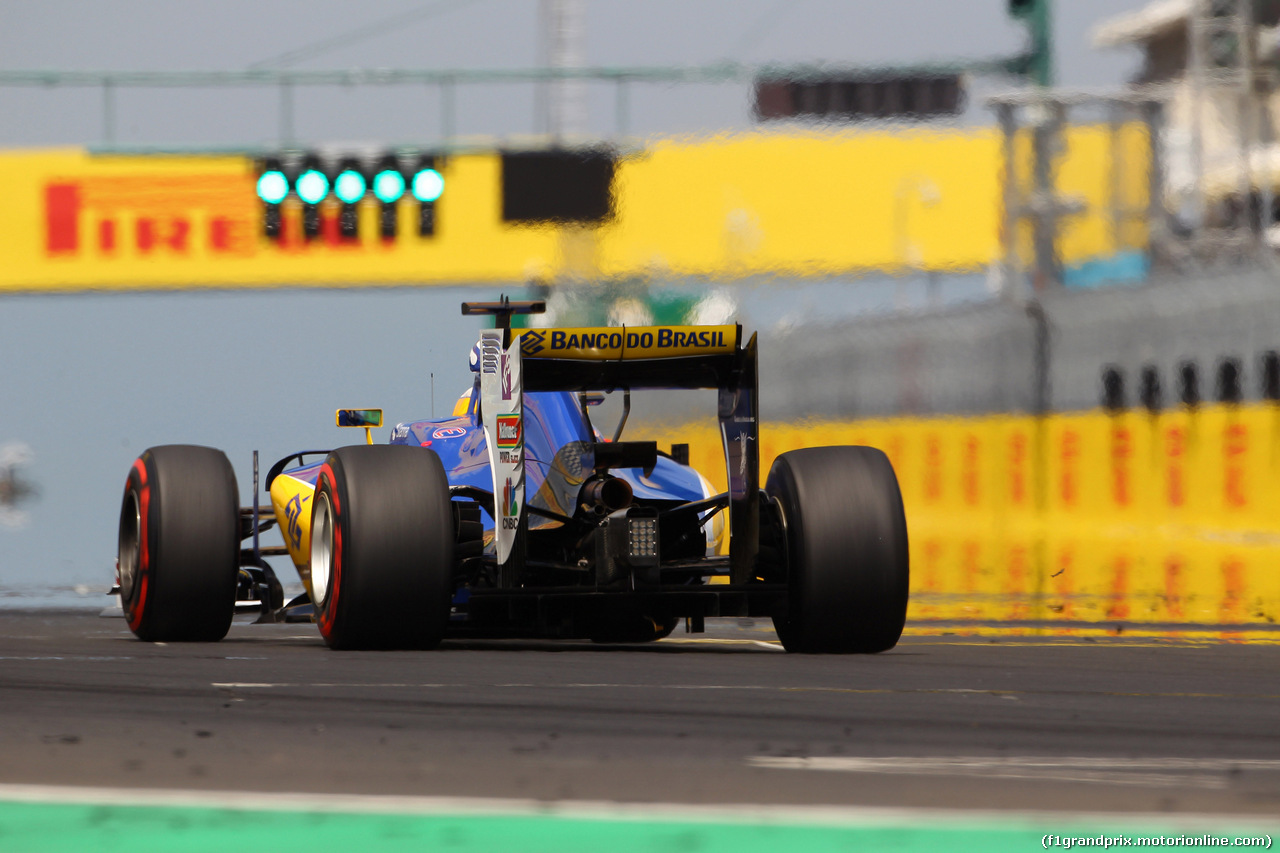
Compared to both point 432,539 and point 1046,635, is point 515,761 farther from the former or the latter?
point 1046,635

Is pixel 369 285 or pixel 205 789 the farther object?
pixel 369 285

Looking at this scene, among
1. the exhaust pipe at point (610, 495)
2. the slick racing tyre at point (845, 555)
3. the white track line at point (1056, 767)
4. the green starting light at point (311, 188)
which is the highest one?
the green starting light at point (311, 188)

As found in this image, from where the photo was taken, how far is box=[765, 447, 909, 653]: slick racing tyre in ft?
32.1

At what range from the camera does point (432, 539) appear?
9.48 m

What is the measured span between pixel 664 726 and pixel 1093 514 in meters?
13.9

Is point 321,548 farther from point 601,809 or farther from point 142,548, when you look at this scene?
point 601,809

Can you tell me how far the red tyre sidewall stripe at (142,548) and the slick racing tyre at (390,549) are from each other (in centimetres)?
144

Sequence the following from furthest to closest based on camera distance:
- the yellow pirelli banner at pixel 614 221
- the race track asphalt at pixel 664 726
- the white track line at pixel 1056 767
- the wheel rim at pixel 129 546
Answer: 1. the yellow pirelli banner at pixel 614 221
2. the wheel rim at pixel 129 546
3. the white track line at pixel 1056 767
4. the race track asphalt at pixel 664 726

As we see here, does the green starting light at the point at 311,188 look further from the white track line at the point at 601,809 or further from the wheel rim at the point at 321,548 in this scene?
the white track line at the point at 601,809

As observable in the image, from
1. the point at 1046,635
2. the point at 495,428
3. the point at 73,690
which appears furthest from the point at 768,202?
the point at 73,690

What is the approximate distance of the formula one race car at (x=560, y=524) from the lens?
959cm

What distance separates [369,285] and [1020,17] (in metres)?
12.3

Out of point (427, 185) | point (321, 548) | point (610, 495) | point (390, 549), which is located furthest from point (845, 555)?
point (427, 185)

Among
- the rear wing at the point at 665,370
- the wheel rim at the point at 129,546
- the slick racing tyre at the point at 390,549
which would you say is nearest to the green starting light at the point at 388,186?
the wheel rim at the point at 129,546
